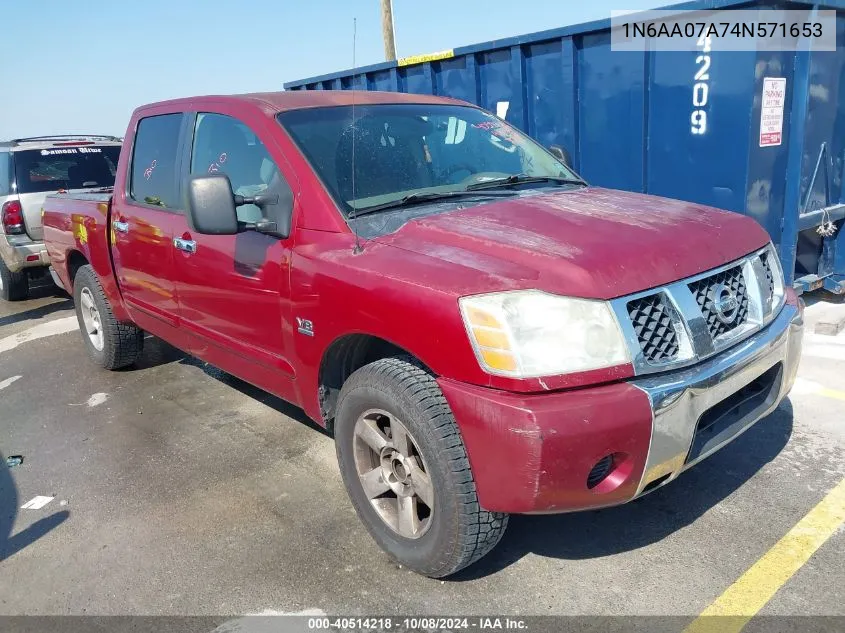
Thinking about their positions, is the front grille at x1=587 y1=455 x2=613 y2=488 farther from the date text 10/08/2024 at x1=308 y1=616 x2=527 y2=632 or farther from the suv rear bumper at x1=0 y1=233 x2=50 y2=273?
the suv rear bumper at x1=0 y1=233 x2=50 y2=273

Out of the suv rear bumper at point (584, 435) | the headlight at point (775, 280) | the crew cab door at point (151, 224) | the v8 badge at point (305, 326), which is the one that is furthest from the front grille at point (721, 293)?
the crew cab door at point (151, 224)

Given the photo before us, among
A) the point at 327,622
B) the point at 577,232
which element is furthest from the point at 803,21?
the point at 327,622

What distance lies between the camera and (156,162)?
4.35 metres

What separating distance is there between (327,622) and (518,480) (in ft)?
3.01

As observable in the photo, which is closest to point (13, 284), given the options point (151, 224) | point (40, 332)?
point (40, 332)

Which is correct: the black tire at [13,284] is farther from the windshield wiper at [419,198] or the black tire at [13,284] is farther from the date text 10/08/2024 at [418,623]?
the date text 10/08/2024 at [418,623]

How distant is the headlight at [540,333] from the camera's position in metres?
2.27

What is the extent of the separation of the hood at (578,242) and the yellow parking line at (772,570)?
45.2 inches

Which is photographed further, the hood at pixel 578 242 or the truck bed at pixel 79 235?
the truck bed at pixel 79 235

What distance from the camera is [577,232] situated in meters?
2.68

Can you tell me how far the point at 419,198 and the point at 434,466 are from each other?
1282mm

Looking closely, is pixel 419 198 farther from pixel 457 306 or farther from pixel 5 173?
pixel 5 173

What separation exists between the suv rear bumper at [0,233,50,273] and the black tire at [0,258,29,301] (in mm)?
219

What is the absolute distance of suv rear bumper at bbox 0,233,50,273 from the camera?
7898 millimetres
